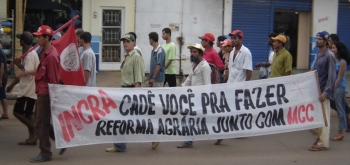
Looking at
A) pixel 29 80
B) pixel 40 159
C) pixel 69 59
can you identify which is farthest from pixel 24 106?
pixel 40 159

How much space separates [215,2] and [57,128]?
35.6 feet

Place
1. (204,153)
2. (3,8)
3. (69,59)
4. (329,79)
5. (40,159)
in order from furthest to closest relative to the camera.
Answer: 1. (3,8)
2. (329,79)
3. (204,153)
4. (69,59)
5. (40,159)

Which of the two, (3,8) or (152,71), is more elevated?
(3,8)

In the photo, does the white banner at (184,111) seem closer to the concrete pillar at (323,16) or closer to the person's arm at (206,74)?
the person's arm at (206,74)

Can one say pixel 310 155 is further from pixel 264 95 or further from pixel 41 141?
pixel 41 141

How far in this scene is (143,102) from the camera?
852 centimetres

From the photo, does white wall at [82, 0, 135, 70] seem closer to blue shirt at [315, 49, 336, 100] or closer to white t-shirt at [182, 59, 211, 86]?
white t-shirt at [182, 59, 211, 86]

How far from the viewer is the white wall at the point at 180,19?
1775 cm

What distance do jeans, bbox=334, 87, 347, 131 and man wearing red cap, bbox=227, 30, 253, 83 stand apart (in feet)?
4.61

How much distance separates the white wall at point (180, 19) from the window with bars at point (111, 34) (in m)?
0.56

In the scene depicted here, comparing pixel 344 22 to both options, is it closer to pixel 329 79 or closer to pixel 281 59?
pixel 281 59

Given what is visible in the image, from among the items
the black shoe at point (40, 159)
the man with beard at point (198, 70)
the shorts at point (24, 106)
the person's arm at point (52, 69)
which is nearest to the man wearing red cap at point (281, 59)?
the man with beard at point (198, 70)

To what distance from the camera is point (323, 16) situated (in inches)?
750

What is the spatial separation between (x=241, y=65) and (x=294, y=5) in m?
9.63
